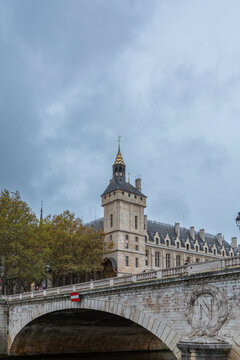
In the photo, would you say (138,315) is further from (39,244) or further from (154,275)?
(39,244)

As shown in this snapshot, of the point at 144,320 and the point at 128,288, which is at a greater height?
the point at 128,288

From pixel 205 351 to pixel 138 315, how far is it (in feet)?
26.9

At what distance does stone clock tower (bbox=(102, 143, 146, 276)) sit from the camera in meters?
78.6

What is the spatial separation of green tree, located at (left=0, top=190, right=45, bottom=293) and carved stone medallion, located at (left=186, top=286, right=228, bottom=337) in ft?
119

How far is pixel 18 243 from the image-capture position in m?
58.7

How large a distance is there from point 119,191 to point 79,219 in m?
10.6

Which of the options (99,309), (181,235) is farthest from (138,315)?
(181,235)

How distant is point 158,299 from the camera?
29.4 meters

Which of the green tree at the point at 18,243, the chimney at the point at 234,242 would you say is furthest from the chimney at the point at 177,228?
the green tree at the point at 18,243

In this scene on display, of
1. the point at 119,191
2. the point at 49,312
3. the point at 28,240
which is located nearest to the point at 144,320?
the point at 49,312

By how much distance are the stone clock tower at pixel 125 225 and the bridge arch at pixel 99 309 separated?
29.8 metres

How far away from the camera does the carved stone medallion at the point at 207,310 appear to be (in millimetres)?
24703

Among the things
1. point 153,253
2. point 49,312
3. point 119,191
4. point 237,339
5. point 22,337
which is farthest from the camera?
point 153,253

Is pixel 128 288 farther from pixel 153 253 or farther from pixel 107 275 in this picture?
pixel 153 253
